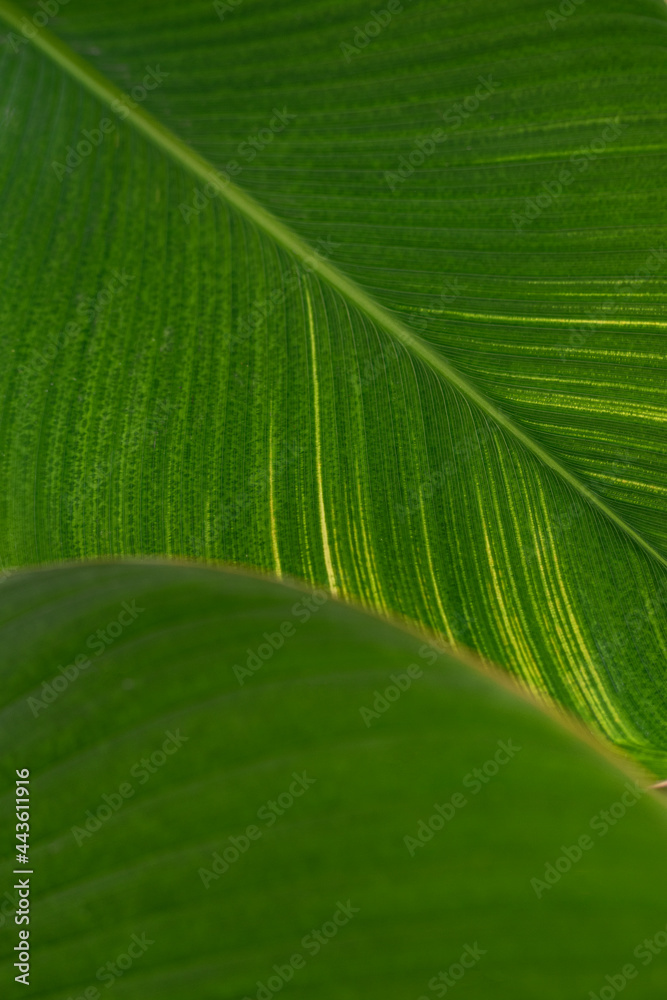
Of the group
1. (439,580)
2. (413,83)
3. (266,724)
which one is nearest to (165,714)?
(266,724)

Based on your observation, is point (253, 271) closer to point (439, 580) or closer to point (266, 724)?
point (439, 580)
